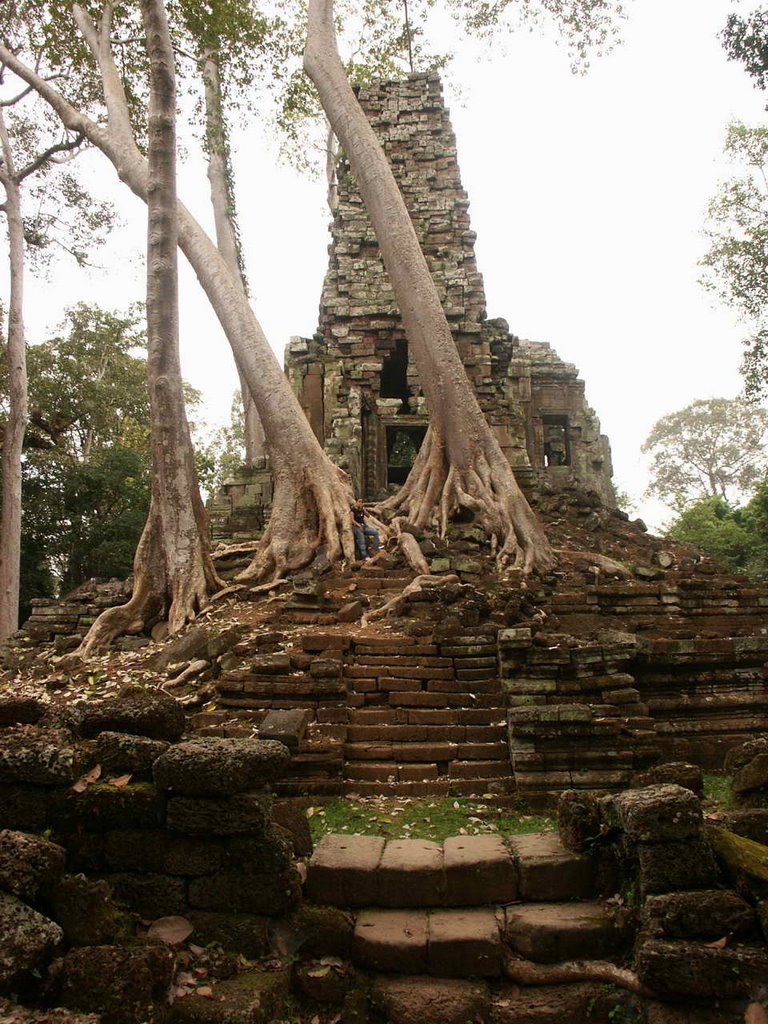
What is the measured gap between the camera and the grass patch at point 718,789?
3.92m

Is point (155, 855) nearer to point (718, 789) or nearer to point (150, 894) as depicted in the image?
point (150, 894)

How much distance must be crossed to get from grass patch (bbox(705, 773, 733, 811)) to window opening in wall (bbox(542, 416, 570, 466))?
1214 cm

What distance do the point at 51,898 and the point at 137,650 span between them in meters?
4.94

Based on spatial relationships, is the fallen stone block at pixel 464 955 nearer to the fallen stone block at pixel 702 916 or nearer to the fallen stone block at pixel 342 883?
the fallen stone block at pixel 342 883

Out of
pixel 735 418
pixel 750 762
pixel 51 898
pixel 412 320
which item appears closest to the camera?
pixel 51 898

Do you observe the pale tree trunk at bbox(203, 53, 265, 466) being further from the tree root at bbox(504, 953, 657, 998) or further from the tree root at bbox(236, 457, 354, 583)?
the tree root at bbox(504, 953, 657, 998)

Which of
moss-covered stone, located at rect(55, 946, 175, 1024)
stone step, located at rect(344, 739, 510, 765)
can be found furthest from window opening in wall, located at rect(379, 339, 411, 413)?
moss-covered stone, located at rect(55, 946, 175, 1024)

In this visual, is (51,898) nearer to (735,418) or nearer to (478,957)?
(478,957)

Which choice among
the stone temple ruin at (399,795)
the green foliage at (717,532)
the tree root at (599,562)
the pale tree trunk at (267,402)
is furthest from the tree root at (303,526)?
the green foliage at (717,532)

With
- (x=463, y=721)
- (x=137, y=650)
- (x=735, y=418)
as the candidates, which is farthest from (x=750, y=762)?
(x=735, y=418)

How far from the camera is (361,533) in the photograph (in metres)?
9.02

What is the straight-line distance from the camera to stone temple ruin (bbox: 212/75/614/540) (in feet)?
41.8

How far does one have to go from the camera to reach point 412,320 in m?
10.6

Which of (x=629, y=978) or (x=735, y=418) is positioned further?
(x=735, y=418)
